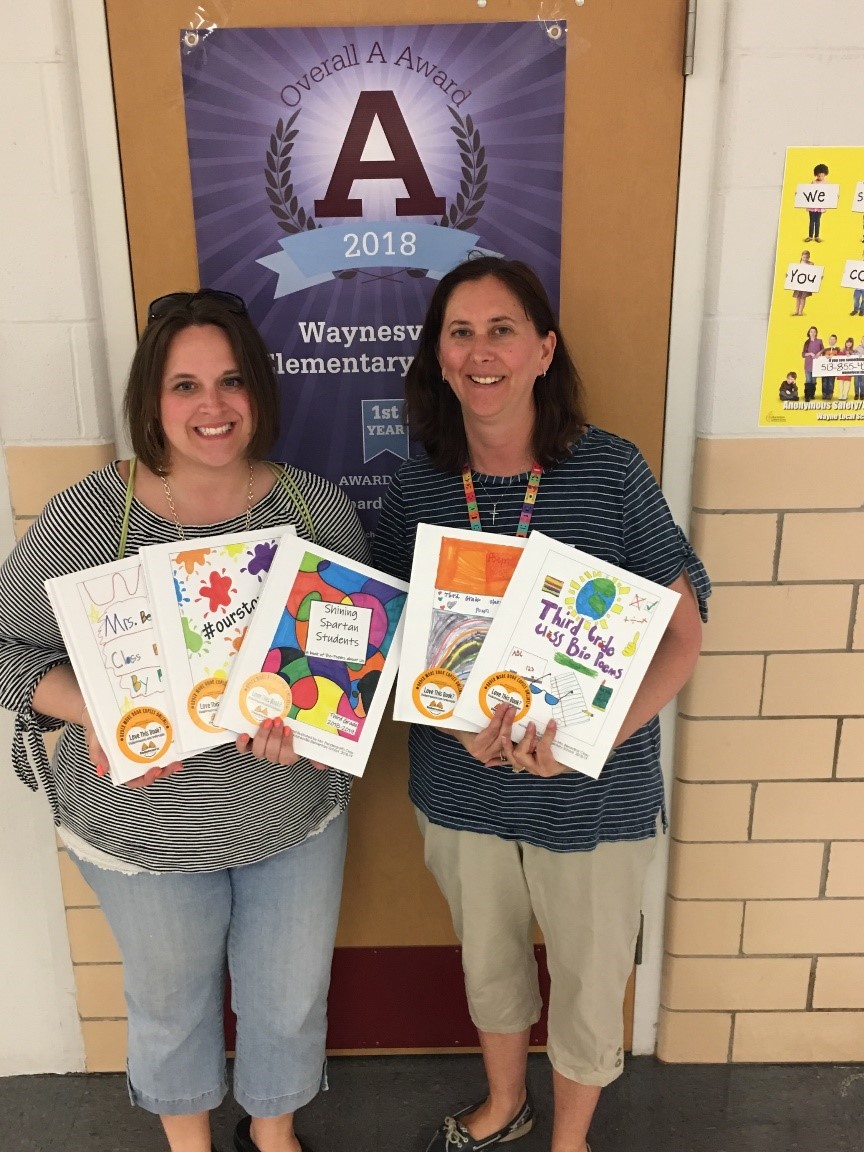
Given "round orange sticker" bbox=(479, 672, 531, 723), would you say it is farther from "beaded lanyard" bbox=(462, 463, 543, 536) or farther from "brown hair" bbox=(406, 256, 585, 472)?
"brown hair" bbox=(406, 256, 585, 472)

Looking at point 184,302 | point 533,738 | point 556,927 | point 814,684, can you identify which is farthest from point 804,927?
point 184,302

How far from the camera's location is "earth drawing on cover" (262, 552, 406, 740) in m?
1.49

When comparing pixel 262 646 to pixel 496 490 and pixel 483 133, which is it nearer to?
pixel 496 490

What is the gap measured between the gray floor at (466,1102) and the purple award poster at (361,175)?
1730mm

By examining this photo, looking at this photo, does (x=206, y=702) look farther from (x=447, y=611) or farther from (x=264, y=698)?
(x=447, y=611)

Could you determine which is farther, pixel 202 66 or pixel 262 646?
pixel 202 66

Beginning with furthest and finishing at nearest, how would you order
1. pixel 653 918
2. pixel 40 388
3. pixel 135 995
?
pixel 653 918 < pixel 40 388 < pixel 135 995

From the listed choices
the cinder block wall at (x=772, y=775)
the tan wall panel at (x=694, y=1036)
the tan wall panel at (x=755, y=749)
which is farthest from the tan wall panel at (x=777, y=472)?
the tan wall panel at (x=694, y=1036)

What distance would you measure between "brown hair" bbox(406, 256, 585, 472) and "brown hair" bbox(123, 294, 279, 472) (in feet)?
1.00

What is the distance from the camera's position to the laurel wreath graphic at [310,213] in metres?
1.72

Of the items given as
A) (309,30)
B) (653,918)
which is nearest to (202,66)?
(309,30)

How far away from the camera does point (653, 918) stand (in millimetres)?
2133

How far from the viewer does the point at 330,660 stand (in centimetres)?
153

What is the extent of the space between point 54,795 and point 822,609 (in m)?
1.70
